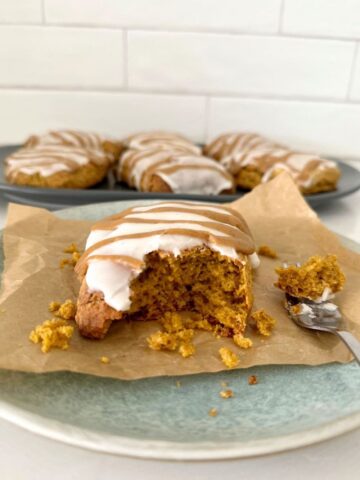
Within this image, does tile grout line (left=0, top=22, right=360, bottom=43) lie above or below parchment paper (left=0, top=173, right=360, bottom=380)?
above

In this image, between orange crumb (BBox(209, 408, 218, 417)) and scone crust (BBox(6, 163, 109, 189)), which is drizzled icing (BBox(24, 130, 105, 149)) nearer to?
scone crust (BBox(6, 163, 109, 189))

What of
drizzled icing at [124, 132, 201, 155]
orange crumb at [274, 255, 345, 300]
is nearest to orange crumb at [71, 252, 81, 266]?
orange crumb at [274, 255, 345, 300]

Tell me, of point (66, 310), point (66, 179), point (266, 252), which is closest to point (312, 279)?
point (266, 252)

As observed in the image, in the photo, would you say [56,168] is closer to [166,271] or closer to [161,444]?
[166,271]

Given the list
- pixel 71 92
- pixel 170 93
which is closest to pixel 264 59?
pixel 170 93

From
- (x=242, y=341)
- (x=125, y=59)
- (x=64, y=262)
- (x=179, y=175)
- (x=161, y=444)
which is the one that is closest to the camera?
(x=161, y=444)
